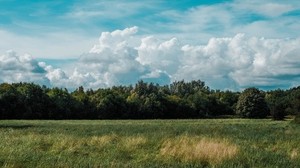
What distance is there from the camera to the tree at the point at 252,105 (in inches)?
5221

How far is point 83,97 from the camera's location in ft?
440

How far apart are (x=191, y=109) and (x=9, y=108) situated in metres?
55.6

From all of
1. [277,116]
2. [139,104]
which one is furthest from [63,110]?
[277,116]

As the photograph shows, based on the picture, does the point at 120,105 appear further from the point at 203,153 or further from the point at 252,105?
the point at 203,153

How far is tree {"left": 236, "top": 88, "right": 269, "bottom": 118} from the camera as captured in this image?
5221 inches

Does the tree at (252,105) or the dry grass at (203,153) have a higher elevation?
the tree at (252,105)

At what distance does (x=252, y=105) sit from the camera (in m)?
133

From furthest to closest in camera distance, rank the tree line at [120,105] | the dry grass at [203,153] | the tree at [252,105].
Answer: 1. the tree at [252,105]
2. the tree line at [120,105]
3. the dry grass at [203,153]

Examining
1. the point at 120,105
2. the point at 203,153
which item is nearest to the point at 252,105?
the point at 120,105

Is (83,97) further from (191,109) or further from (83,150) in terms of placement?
(83,150)

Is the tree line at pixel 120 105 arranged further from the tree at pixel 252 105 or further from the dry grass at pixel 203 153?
the dry grass at pixel 203 153

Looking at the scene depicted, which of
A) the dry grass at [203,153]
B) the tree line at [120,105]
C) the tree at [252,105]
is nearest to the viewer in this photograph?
the dry grass at [203,153]

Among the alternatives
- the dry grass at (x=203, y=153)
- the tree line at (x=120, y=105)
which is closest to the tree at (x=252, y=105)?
the tree line at (x=120, y=105)

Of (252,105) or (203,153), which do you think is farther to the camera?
(252,105)
